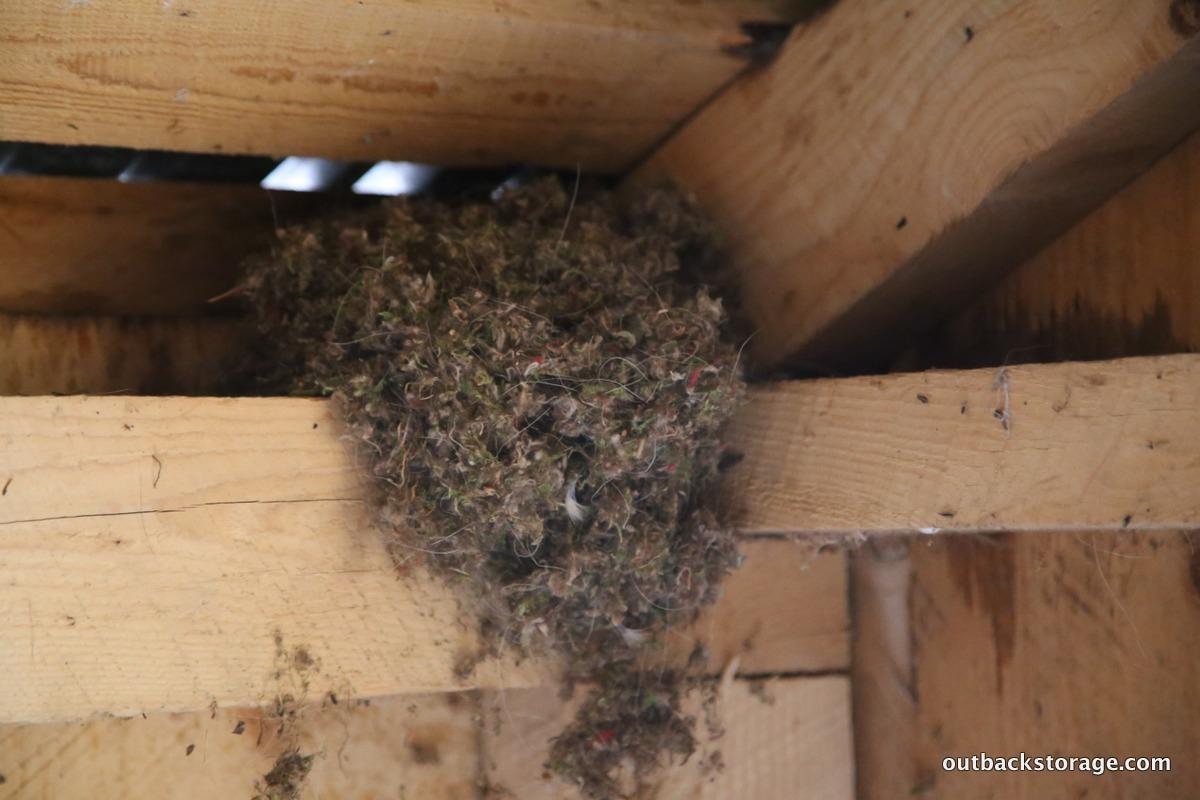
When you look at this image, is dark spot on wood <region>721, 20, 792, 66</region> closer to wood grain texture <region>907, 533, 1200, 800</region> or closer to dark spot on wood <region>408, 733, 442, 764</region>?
wood grain texture <region>907, 533, 1200, 800</region>

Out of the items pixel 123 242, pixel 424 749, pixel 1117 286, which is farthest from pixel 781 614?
pixel 123 242

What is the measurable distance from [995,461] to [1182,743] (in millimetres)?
424

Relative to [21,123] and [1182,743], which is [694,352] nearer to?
[1182,743]

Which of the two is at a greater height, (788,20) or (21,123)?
(788,20)

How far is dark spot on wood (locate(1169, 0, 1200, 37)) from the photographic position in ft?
3.15

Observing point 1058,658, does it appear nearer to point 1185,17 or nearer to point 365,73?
point 1185,17

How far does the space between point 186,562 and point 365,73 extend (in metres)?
0.59

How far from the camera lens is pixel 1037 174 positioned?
45.1 inches

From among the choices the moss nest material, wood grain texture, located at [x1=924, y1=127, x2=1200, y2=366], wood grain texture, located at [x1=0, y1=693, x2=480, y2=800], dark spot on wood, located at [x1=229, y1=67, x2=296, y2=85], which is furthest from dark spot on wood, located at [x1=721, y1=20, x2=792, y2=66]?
wood grain texture, located at [x1=0, y1=693, x2=480, y2=800]

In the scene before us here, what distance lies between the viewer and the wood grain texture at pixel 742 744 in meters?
1.45

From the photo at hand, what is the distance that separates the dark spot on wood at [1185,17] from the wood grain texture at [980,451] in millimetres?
288

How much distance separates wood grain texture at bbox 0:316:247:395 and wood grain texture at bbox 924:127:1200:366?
102cm

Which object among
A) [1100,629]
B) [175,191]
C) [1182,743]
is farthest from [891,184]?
[175,191]

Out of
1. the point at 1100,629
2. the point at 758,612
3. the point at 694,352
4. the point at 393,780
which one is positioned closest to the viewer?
the point at 694,352
